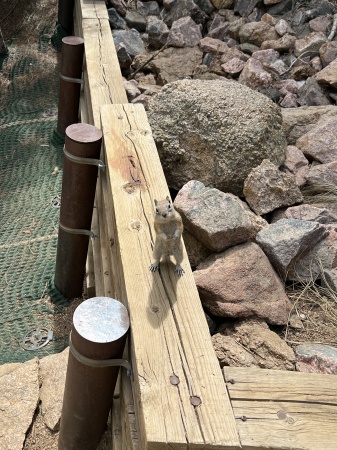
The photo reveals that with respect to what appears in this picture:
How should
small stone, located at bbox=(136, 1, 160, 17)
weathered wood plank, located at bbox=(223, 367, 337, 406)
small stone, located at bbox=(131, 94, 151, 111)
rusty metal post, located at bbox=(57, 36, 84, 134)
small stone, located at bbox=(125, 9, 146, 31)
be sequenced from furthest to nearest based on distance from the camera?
small stone, located at bbox=(136, 1, 160, 17)
small stone, located at bbox=(125, 9, 146, 31)
small stone, located at bbox=(131, 94, 151, 111)
rusty metal post, located at bbox=(57, 36, 84, 134)
weathered wood plank, located at bbox=(223, 367, 337, 406)

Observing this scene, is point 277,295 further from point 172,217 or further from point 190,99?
point 190,99

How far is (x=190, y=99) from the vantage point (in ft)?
12.9

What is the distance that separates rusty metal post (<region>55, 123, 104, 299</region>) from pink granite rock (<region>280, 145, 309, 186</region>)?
163 centimetres

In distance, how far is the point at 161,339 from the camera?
198cm

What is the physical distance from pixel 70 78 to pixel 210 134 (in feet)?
5.74

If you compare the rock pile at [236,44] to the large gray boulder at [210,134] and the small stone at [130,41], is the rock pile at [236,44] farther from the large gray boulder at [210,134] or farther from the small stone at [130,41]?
the large gray boulder at [210,134]

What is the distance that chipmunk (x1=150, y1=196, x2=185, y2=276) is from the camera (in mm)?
2270

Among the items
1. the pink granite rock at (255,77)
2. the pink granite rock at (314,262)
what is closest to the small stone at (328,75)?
the pink granite rock at (255,77)

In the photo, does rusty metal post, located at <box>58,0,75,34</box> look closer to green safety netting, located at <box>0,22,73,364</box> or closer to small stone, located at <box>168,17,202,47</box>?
green safety netting, located at <box>0,22,73,364</box>

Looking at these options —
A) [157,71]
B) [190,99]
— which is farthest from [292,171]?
[157,71]

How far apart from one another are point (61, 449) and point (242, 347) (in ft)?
3.12

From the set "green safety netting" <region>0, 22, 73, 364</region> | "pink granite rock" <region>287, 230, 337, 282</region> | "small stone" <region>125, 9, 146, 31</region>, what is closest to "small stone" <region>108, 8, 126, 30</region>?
"small stone" <region>125, 9, 146, 31</region>

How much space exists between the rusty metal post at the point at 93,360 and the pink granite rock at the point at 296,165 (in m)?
2.45

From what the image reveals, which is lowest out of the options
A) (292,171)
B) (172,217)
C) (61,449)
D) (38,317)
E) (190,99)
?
(38,317)
